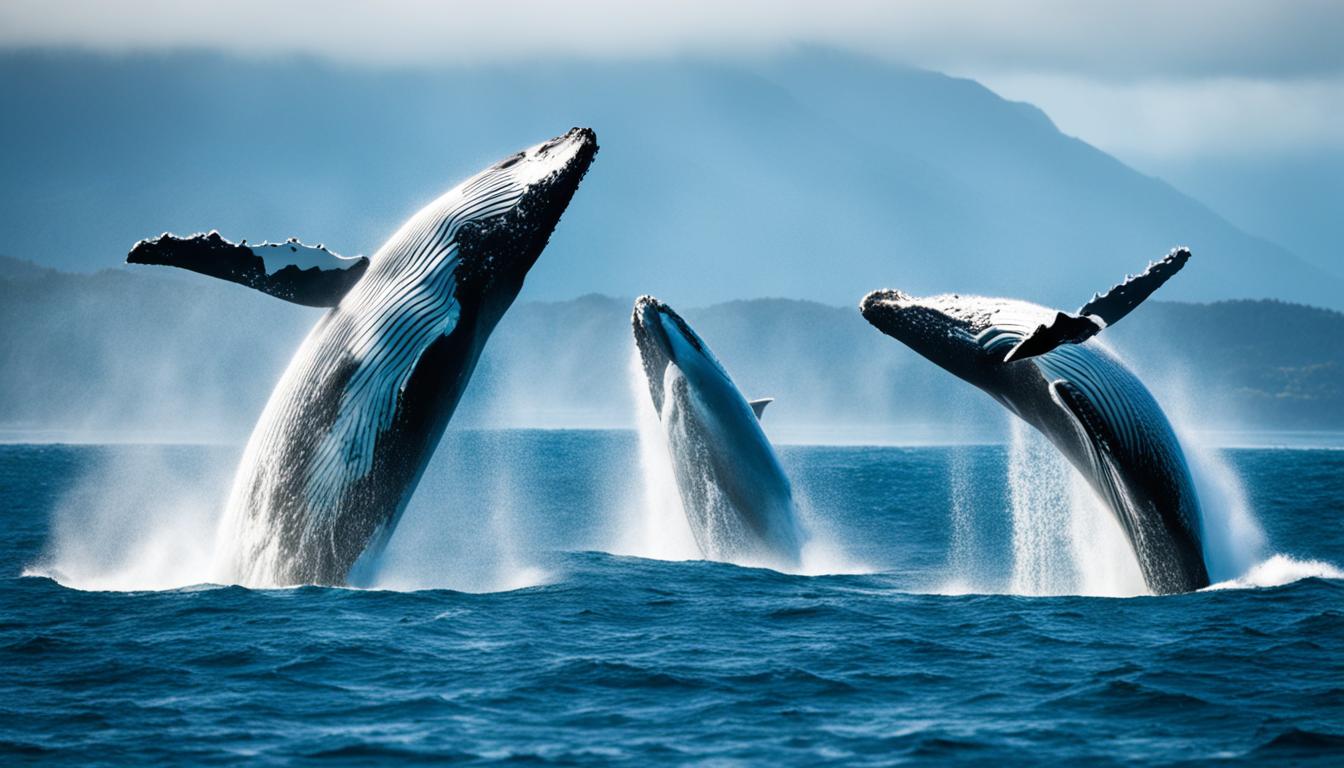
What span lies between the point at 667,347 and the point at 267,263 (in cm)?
474

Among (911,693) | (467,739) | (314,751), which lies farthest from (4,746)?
(911,693)

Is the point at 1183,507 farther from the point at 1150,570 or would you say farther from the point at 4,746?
the point at 4,746

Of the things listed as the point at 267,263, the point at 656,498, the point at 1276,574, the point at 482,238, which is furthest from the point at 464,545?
the point at 1276,574

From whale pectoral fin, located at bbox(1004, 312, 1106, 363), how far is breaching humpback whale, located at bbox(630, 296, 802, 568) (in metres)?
4.19

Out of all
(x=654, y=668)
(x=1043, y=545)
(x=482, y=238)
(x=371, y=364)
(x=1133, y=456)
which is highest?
(x=482, y=238)

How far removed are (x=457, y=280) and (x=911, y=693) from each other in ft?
15.1

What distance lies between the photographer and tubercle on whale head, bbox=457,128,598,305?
11.6 meters

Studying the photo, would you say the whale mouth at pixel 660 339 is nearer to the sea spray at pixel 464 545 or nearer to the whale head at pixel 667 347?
the whale head at pixel 667 347

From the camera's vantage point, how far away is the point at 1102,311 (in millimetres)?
13859

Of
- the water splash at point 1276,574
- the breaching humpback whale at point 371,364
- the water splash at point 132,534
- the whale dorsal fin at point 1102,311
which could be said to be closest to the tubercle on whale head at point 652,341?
the breaching humpback whale at point 371,364

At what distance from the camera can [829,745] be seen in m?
8.29

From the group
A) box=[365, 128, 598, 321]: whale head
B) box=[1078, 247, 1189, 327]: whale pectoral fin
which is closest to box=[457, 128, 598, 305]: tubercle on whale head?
box=[365, 128, 598, 321]: whale head

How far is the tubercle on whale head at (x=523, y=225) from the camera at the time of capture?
458 inches

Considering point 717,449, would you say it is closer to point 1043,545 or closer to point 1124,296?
point 1043,545
